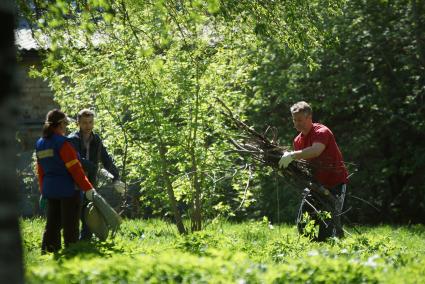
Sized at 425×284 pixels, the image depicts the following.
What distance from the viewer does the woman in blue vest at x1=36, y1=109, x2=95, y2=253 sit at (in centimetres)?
837

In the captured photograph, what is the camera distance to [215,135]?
1153cm

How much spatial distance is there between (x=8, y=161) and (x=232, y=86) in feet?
29.4

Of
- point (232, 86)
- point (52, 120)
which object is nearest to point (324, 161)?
point (52, 120)

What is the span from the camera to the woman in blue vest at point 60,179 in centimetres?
837

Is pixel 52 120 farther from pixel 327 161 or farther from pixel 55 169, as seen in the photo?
pixel 327 161

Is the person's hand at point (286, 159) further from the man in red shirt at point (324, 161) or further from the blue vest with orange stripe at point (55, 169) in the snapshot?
the blue vest with orange stripe at point (55, 169)

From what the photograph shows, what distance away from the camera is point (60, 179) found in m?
8.46

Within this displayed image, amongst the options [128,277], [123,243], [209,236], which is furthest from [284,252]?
[128,277]

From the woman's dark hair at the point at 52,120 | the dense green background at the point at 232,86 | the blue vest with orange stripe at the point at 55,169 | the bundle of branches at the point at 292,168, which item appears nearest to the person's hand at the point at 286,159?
the bundle of branches at the point at 292,168

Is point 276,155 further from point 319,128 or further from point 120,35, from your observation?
point 120,35

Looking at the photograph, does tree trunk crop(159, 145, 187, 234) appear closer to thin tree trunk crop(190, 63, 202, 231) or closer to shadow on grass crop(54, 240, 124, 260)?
thin tree trunk crop(190, 63, 202, 231)

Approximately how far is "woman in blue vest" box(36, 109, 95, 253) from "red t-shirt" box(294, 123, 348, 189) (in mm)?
2307

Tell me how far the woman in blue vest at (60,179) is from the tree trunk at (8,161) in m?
4.90

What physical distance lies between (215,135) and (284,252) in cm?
425
